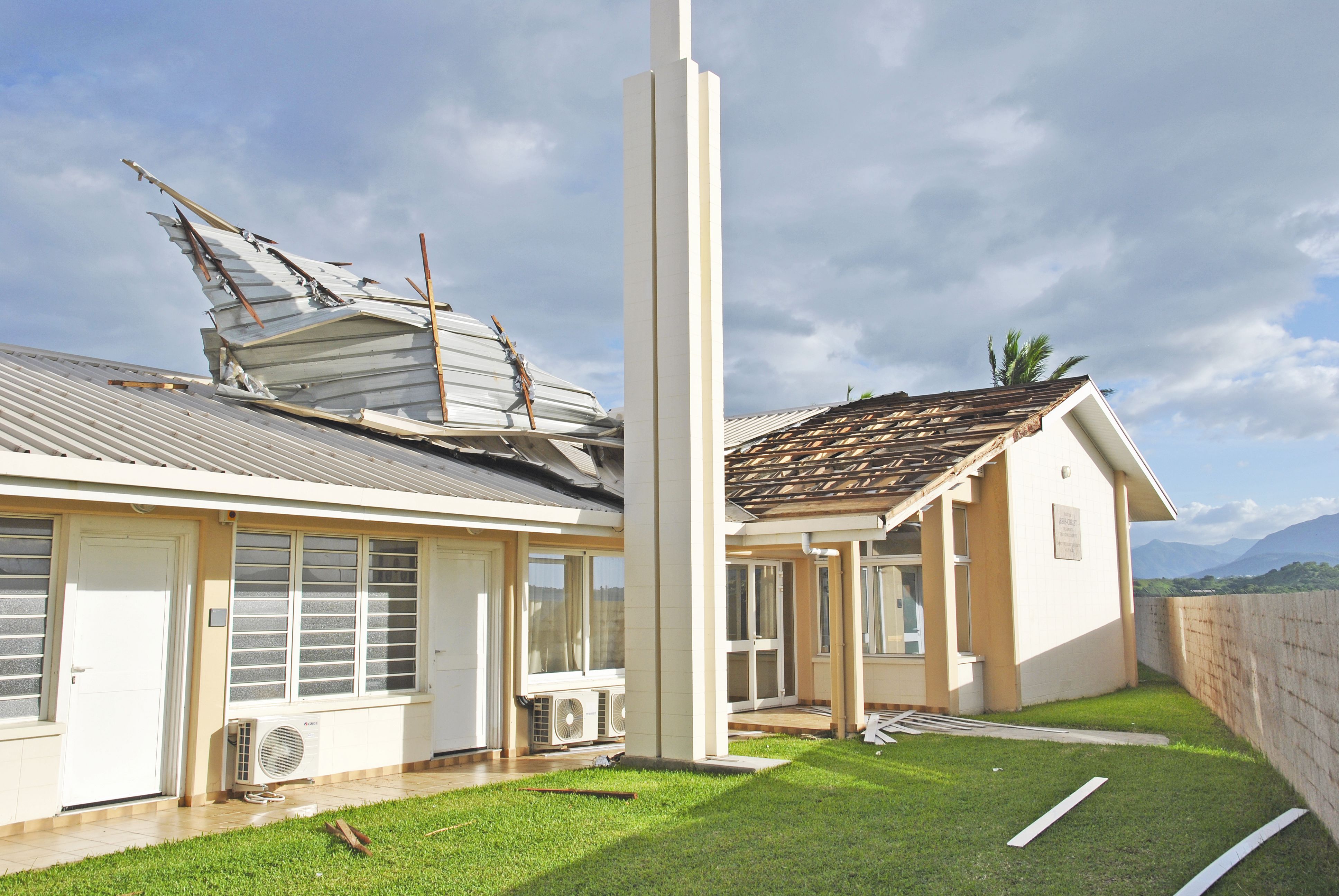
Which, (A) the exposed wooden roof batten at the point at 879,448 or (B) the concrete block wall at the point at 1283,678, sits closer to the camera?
(B) the concrete block wall at the point at 1283,678

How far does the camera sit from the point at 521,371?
14.7 metres

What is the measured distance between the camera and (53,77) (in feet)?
44.9

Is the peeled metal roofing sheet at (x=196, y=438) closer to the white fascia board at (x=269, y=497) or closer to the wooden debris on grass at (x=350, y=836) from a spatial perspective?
the white fascia board at (x=269, y=497)

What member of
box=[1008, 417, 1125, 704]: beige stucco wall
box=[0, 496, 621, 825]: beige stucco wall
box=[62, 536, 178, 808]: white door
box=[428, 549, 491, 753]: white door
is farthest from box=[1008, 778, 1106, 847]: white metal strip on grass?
box=[62, 536, 178, 808]: white door

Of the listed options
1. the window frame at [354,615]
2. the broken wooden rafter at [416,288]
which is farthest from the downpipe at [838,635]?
the broken wooden rafter at [416,288]

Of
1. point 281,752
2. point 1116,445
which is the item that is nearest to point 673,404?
point 281,752

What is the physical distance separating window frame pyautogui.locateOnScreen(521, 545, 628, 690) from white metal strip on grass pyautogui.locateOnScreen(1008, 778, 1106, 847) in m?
5.15

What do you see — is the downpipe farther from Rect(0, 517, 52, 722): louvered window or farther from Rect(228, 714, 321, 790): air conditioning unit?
Rect(0, 517, 52, 722): louvered window

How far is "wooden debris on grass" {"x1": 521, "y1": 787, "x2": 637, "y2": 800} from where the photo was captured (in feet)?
26.7

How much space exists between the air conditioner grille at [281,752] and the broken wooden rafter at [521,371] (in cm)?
649

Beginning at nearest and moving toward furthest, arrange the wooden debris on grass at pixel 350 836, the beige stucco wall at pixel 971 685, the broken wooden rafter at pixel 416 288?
the wooden debris on grass at pixel 350 836
the beige stucco wall at pixel 971 685
the broken wooden rafter at pixel 416 288

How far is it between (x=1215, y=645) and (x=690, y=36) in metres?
10.8

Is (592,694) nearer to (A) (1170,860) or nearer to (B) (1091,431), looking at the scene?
(A) (1170,860)

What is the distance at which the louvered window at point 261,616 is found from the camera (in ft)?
28.4
